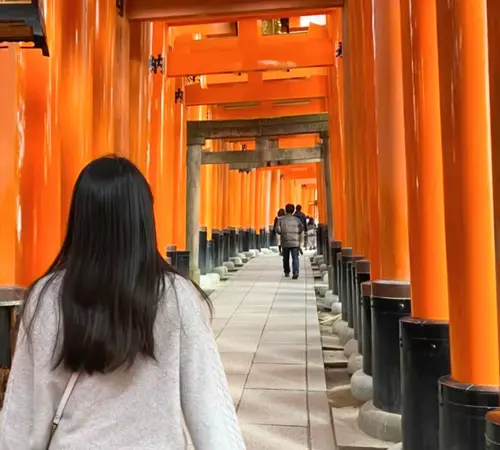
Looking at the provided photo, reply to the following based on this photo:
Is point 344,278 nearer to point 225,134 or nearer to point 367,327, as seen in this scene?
Result: point 367,327

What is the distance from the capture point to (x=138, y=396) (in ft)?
3.64

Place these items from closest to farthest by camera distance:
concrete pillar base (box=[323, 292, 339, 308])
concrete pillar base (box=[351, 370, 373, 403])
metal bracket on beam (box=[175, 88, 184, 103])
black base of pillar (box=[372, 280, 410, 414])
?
black base of pillar (box=[372, 280, 410, 414]), concrete pillar base (box=[351, 370, 373, 403]), concrete pillar base (box=[323, 292, 339, 308]), metal bracket on beam (box=[175, 88, 184, 103])

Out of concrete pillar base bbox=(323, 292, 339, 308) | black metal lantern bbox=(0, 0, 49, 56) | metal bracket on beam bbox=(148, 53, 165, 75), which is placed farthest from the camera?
concrete pillar base bbox=(323, 292, 339, 308)

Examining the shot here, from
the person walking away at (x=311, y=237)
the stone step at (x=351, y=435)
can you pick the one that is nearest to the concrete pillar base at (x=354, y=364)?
the stone step at (x=351, y=435)

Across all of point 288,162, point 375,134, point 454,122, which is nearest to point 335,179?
point 288,162

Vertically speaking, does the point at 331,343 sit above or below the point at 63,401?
below

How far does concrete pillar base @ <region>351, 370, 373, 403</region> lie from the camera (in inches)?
168

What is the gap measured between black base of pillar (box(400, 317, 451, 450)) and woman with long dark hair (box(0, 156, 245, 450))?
191 centimetres

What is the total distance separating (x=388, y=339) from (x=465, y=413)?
148cm

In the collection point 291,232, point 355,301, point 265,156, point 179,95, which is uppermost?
point 179,95

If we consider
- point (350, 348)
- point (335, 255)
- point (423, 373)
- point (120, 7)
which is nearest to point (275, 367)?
point (350, 348)

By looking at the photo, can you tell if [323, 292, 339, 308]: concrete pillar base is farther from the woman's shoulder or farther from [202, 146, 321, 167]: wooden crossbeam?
the woman's shoulder

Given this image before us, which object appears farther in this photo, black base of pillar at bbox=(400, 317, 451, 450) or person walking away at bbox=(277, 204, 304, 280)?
person walking away at bbox=(277, 204, 304, 280)

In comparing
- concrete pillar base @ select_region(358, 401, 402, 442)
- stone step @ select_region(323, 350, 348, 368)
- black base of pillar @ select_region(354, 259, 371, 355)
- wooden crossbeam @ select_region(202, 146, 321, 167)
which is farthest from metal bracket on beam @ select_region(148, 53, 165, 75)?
wooden crossbeam @ select_region(202, 146, 321, 167)
